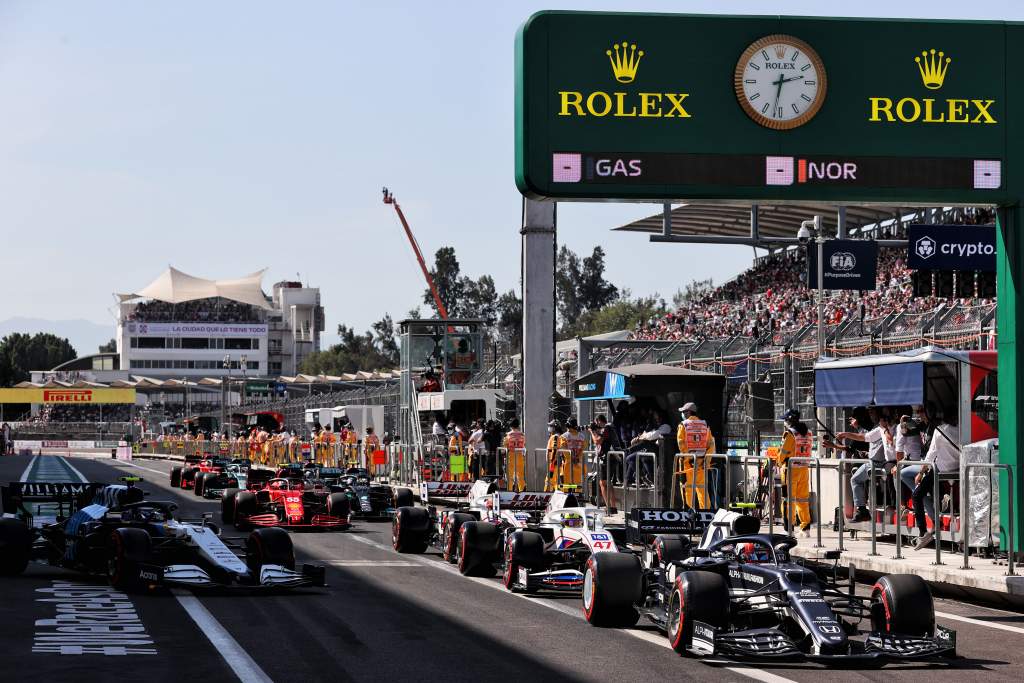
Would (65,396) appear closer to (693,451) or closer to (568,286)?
(568,286)

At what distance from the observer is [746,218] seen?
133 ft

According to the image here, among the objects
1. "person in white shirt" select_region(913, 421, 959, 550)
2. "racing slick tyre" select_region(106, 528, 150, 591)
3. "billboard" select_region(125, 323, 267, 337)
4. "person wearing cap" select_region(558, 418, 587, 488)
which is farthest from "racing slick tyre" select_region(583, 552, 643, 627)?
"billboard" select_region(125, 323, 267, 337)

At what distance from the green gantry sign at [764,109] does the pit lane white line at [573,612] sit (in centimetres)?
403

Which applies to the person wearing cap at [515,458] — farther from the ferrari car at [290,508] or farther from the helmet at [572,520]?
the helmet at [572,520]

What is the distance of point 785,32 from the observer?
15.5 metres

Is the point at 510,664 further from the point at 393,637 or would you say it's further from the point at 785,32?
the point at 785,32

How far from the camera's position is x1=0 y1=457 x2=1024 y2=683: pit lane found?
9805mm

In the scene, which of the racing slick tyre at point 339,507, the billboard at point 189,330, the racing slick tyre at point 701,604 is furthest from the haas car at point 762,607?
the billboard at point 189,330

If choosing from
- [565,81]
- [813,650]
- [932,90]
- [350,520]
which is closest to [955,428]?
[932,90]

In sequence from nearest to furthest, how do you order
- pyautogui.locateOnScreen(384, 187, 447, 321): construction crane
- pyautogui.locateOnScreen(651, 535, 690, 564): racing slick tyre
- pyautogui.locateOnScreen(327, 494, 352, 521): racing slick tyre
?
pyautogui.locateOnScreen(651, 535, 690, 564): racing slick tyre, pyautogui.locateOnScreen(327, 494, 352, 521): racing slick tyre, pyautogui.locateOnScreen(384, 187, 447, 321): construction crane

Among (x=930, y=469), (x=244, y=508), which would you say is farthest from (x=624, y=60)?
(x=244, y=508)

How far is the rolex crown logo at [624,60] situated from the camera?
50.3 ft

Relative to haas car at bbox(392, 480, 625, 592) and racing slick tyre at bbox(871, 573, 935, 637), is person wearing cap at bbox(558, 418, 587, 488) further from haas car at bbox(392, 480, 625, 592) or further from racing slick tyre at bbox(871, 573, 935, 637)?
racing slick tyre at bbox(871, 573, 935, 637)

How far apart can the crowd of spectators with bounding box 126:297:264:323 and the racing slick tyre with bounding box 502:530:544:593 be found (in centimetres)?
16594
